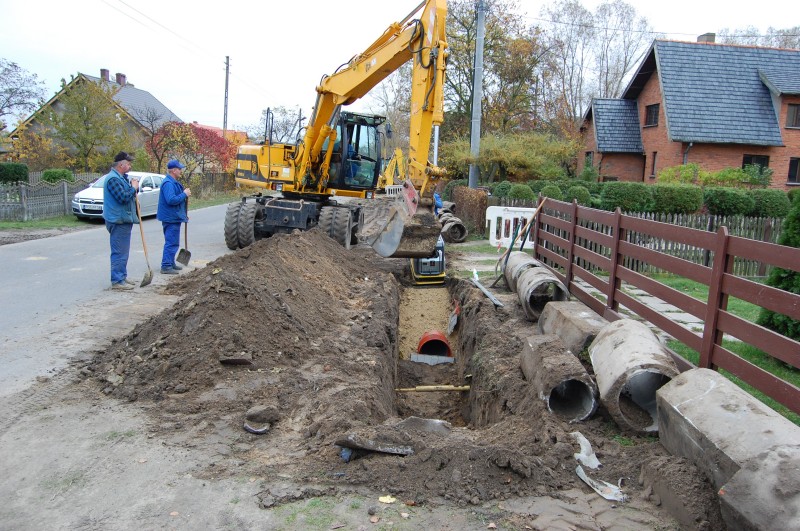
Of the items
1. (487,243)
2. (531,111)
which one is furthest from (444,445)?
(531,111)

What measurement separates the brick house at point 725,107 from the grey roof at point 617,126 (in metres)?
1.40

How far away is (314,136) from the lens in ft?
42.4

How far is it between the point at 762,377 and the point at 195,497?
3.57 meters

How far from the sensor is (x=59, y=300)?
8.10 m

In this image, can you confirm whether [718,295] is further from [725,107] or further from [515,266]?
[725,107]

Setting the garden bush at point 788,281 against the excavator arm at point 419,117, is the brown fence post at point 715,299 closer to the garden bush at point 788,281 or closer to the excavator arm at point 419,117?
the garden bush at point 788,281

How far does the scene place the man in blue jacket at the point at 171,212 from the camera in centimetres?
1054

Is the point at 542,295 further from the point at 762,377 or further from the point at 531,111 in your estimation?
the point at 531,111

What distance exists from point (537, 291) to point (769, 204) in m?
12.3

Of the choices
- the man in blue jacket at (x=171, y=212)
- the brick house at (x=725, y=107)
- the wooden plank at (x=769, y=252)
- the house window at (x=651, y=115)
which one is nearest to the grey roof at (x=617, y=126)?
the house window at (x=651, y=115)

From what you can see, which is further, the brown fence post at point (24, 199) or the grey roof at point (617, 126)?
the grey roof at point (617, 126)

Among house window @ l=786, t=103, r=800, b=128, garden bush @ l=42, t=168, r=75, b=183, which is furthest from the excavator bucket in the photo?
house window @ l=786, t=103, r=800, b=128

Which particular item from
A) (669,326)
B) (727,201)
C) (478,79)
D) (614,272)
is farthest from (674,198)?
(669,326)

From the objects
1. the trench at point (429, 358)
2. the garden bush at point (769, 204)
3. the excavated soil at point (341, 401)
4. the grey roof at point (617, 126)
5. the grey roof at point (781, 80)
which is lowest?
the trench at point (429, 358)
